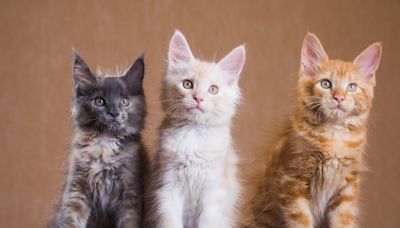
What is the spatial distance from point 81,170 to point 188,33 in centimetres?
102

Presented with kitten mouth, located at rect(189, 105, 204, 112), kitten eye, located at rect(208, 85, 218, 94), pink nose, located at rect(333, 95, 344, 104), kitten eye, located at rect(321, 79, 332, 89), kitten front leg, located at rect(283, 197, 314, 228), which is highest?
kitten eye, located at rect(321, 79, 332, 89)

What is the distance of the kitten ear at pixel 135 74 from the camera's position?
5.31ft

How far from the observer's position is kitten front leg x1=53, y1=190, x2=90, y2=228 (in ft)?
5.05

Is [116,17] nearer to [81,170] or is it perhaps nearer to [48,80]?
[48,80]

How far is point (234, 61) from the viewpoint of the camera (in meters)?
1.66

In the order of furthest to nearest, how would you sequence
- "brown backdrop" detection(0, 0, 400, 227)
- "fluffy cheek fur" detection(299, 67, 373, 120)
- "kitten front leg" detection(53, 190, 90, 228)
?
"brown backdrop" detection(0, 0, 400, 227)
"fluffy cheek fur" detection(299, 67, 373, 120)
"kitten front leg" detection(53, 190, 90, 228)

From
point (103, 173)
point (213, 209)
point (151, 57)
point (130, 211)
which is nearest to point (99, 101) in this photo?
point (103, 173)

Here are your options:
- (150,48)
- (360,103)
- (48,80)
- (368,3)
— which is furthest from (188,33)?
(360,103)

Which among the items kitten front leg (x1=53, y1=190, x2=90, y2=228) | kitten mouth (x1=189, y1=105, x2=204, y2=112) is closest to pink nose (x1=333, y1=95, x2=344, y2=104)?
kitten mouth (x1=189, y1=105, x2=204, y2=112)

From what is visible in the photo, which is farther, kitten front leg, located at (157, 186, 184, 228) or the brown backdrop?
the brown backdrop

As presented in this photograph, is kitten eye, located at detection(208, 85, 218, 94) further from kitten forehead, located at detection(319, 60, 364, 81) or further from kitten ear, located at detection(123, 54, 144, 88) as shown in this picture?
kitten forehead, located at detection(319, 60, 364, 81)

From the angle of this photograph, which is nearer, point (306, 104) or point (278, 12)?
point (306, 104)

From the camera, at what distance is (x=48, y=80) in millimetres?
2355

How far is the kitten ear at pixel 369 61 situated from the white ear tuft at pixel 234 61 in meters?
0.33
